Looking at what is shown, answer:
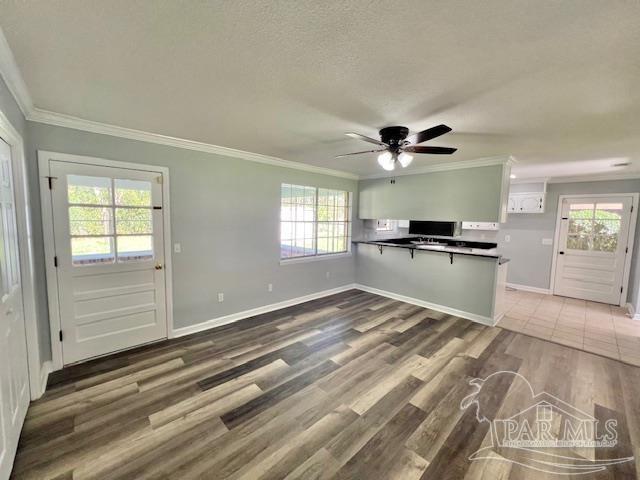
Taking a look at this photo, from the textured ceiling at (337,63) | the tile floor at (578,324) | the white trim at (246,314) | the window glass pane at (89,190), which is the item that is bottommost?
the tile floor at (578,324)

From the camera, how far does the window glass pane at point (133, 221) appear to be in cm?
292

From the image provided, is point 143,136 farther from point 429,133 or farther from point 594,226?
point 594,226

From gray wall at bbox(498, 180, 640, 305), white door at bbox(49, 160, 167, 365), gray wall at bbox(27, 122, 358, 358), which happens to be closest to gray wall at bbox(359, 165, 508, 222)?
gray wall at bbox(27, 122, 358, 358)

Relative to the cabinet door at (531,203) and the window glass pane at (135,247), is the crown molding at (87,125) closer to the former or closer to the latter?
the window glass pane at (135,247)

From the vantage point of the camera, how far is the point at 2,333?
1.58 m

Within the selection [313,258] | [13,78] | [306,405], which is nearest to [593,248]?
[313,258]

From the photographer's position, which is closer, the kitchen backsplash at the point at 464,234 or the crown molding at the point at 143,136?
the crown molding at the point at 143,136

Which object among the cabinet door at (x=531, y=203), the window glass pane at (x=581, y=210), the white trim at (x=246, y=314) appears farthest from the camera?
the cabinet door at (x=531, y=203)

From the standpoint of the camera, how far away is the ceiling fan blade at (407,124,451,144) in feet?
6.85

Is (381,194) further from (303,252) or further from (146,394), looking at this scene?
(146,394)

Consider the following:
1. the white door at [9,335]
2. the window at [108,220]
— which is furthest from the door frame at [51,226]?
the white door at [9,335]

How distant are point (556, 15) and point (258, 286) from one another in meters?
4.04

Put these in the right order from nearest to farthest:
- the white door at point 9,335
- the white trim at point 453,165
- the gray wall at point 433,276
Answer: the white door at point 9,335
the white trim at point 453,165
the gray wall at point 433,276

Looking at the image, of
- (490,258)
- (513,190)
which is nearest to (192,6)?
(490,258)
